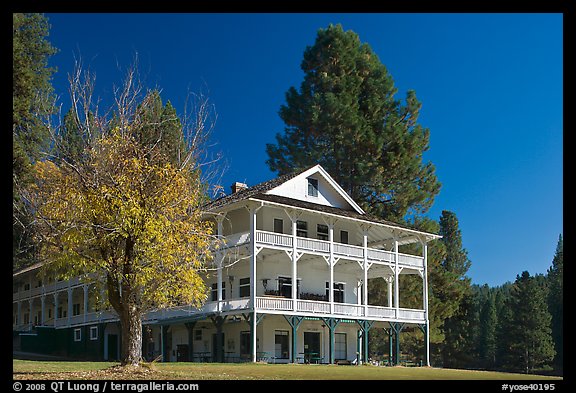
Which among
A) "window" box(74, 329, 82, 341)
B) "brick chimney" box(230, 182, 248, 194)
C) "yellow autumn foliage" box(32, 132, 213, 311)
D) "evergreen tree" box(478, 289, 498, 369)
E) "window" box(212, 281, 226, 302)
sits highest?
"brick chimney" box(230, 182, 248, 194)

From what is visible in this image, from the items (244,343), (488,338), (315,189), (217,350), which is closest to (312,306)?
(244,343)

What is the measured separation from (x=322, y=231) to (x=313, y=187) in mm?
2708

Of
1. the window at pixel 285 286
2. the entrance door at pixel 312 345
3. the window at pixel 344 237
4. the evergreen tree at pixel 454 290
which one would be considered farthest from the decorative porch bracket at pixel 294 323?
the evergreen tree at pixel 454 290

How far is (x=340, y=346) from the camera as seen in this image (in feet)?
148

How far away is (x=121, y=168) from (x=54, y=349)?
33066 mm

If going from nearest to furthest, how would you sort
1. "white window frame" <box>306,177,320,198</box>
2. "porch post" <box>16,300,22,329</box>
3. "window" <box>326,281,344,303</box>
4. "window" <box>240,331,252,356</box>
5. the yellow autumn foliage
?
the yellow autumn foliage
"window" <box>240,331,252,356</box>
"white window frame" <box>306,177,320,198</box>
"window" <box>326,281,344,303</box>
"porch post" <box>16,300,22,329</box>

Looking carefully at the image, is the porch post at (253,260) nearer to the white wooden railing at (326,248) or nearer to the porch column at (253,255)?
the porch column at (253,255)

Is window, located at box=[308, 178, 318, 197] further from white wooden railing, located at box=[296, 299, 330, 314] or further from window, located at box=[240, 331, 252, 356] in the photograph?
window, located at box=[240, 331, 252, 356]

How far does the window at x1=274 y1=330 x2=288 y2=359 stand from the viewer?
1619 inches

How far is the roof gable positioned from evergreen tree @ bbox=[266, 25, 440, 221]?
38.9ft

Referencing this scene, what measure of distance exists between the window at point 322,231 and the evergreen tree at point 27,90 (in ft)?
53.4
